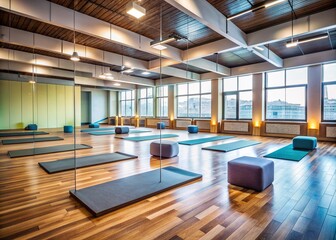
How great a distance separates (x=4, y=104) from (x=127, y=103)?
9.13m

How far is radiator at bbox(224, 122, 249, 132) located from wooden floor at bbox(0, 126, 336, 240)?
6.56m

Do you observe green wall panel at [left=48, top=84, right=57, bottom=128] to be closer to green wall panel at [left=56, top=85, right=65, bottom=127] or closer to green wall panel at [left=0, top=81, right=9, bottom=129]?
green wall panel at [left=56, top=85, right=65, bottom=127]

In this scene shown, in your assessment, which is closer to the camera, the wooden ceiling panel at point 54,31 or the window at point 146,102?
the wooden ceiling panel at point 54,31

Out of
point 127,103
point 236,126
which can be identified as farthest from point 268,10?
point 127,103

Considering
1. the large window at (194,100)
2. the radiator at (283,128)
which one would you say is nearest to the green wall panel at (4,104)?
the large window at (194,100)

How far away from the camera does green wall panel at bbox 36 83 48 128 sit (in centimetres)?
1299

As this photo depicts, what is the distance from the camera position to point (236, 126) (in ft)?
35.0

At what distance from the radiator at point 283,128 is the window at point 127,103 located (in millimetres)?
11693

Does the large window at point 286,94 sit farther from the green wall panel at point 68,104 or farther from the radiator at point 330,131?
the green wall panel at point 68,104

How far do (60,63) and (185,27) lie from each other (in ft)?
21.5

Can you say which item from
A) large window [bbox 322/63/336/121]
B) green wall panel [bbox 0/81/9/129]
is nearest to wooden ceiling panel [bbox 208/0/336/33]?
large window [bbox 322/63/336/121]

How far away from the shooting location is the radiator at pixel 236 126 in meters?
10.3

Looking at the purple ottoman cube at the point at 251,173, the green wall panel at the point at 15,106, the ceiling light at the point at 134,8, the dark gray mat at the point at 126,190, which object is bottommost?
the dark gray mat at the point at 126,190

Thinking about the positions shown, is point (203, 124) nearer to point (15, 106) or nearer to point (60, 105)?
point (60, 105)
